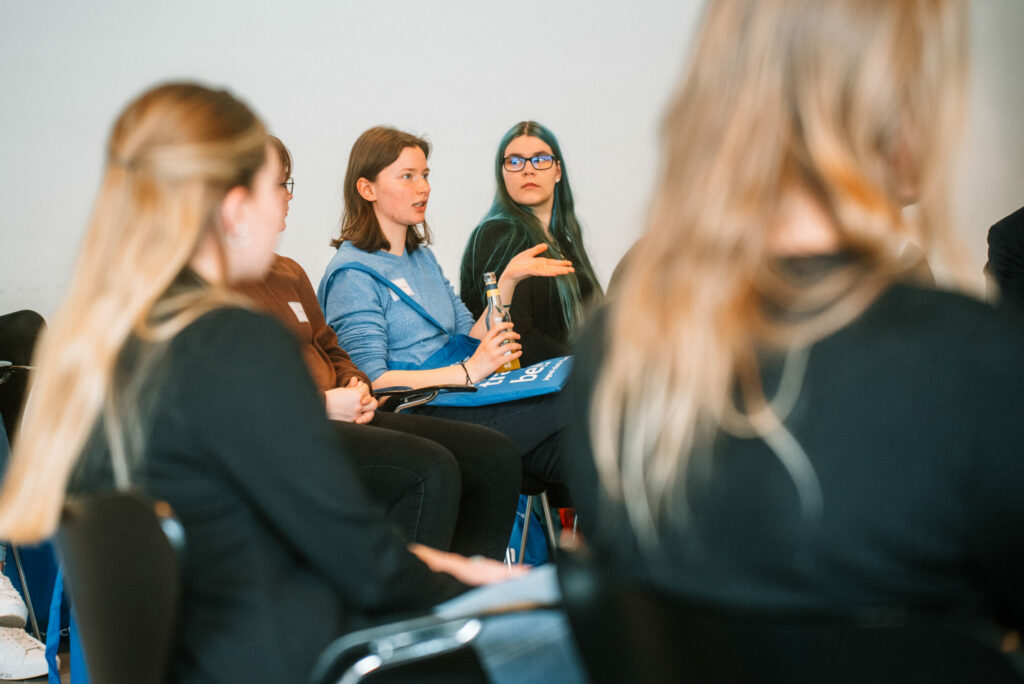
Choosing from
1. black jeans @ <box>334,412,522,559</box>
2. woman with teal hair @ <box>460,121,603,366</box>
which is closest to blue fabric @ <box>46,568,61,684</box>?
black jeans @ <box>334,412,522,559</box>

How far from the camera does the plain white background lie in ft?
10.8

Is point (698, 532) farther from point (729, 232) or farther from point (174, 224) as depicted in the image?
point (174, 224)

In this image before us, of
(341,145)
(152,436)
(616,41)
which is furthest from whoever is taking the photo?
(616,41)

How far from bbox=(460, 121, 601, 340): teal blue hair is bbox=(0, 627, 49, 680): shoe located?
1.60 meters

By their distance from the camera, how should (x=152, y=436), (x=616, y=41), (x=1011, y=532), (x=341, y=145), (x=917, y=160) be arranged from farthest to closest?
(x=616, y=41), (x=341, y=145), (x=152, y=436), (x=917, y=160), (x=1011, y=532)

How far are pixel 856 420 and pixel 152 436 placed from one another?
2.27ft

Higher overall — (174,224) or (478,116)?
(478,116)

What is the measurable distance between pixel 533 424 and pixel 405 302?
1.78ft

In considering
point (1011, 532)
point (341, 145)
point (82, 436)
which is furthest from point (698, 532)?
point (341, 145)

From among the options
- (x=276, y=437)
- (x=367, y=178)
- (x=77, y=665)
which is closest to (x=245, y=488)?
(x=276, y=437)

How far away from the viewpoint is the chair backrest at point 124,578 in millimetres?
834

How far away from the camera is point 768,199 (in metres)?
0.75

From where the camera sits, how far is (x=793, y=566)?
0.69 metres

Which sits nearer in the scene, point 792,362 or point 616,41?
point 792,362
